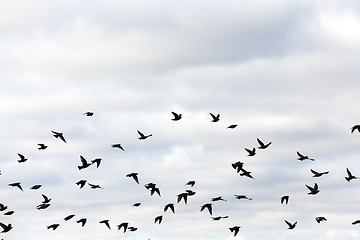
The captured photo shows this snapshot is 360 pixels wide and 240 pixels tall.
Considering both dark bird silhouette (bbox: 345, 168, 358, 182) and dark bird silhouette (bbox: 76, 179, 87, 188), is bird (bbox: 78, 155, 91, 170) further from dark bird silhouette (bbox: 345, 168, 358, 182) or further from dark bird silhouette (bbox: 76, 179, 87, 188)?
dark bird silhouette (bbox: 345, 168, 358, 182)

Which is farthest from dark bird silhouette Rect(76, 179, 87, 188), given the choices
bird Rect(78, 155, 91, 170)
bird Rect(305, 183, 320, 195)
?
bird Rect(305, 183, 320, 195)

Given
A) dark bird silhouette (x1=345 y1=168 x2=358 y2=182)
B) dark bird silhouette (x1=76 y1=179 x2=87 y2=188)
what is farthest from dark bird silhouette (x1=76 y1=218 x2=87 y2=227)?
dark bird silhouette (x1=345 y1=168 x2=358 y2=182)

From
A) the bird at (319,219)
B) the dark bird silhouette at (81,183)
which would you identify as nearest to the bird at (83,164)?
the dark bird silhouette at (81,183)

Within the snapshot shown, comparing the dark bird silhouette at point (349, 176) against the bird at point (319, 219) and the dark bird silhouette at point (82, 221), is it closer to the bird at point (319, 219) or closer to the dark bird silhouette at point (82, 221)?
the bird at point (319, 219)

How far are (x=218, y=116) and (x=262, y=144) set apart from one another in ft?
22.5

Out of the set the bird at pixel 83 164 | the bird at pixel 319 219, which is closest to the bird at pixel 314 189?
the bird at pixel 319 219

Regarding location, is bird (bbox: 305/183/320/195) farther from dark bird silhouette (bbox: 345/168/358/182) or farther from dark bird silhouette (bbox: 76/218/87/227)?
dark bird silhouette (bbox: 76/218/87/227)

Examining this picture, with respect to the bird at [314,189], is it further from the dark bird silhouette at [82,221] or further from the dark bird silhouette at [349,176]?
the dark bird silhouette at [82,221]

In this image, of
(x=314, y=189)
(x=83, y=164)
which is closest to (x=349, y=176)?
(x=314, y=189)

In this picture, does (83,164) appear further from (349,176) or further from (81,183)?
(349,176)

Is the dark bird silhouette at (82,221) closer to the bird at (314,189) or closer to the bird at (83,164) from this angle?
the bird at (83,164)

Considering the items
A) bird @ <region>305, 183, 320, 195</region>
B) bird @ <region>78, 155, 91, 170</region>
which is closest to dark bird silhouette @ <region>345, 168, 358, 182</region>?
bird @ <region>305, 183, 320, 195</region>

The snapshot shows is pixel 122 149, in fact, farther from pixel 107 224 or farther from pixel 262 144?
pixel 262 144

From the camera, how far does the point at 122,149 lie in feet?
300
